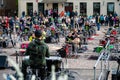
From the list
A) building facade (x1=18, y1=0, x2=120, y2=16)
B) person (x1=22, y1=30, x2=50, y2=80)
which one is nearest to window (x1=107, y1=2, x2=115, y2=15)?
building facade (x1=18, y1=0, x2=120, y2=16)

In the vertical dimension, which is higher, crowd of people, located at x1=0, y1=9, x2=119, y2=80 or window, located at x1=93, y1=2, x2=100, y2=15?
window, located at x1=93, y1=2, x2=100, y2=15

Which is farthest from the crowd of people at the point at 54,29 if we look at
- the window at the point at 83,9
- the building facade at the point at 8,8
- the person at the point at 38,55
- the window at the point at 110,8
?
the person at the point at 38,55

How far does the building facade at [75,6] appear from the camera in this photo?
168 feet

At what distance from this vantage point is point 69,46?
73.5 ft

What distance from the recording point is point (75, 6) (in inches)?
2026

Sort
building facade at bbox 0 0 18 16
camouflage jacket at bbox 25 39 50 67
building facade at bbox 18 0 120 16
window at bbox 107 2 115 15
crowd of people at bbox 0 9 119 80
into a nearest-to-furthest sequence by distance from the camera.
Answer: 1. camouflage jacket at bbox 25 39 50 67
2. crowd of people at bbox 0 9 119 80
3. window at bbox 107 2 115 15
4. building facade at bbox 18 0 120 16
5. building facade at bbox 0 0 18 16

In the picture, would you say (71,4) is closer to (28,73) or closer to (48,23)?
(48,23)

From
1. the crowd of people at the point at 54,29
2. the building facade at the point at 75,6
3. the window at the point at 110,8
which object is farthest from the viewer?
the building facade at the point at 75,6

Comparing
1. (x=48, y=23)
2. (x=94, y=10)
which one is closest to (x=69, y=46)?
(x=48, y=23)

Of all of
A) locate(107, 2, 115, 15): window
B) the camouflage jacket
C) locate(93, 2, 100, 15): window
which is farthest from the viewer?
locate(93, 2, 100, 15): window

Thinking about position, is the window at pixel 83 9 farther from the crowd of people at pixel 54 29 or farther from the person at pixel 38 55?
the person at pixel 38 55

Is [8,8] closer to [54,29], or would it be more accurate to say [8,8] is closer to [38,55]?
[54,29]

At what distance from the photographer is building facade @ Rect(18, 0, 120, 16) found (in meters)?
51.2

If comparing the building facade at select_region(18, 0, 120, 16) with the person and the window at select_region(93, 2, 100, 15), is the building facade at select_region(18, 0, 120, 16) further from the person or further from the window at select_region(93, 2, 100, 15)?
the person
